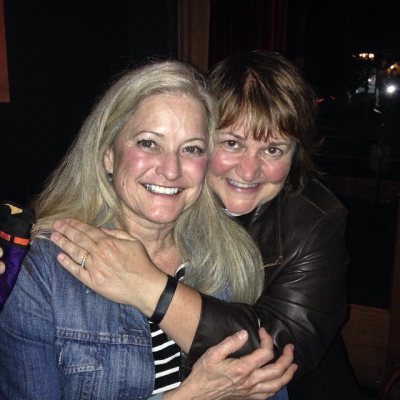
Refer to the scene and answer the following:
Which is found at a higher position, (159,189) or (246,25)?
(246,25)

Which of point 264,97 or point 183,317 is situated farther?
point 264,97

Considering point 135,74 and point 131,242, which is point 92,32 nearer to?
point 135,74

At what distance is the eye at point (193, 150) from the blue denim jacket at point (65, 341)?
1.68 feet

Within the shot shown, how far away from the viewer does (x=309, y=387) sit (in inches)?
71.2

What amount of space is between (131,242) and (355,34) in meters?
4.47

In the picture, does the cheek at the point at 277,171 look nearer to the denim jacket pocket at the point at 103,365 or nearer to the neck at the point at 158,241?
the neck at the point at 158,241

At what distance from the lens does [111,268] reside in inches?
51.6

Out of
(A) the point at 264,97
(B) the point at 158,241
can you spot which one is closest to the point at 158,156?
(B) the point at 158,241

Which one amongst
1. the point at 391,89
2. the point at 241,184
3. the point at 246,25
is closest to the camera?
the point at 241,184

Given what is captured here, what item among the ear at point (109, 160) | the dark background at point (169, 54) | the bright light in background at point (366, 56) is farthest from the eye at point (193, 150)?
the bright light in background at point (366, 56)

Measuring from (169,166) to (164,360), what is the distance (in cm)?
63

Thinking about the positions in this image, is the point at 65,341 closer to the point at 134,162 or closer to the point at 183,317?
the point at 183,317

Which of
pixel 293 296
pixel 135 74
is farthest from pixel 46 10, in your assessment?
pixel 293 296

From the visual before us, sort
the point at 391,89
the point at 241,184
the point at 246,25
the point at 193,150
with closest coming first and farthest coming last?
the point at 193,150 → the point at 241,184 → the point at 246,25 → the point at 391,89
